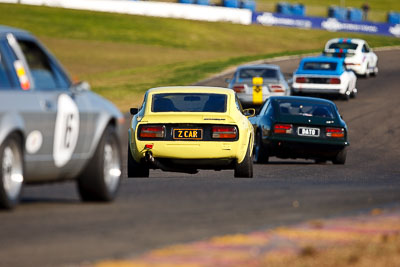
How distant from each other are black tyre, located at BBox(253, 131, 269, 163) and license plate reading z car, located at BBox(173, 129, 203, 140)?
507 cm

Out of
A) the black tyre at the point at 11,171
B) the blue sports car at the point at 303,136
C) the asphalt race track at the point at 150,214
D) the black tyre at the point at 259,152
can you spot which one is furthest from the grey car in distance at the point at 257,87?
the black tyre at the point at 11,171

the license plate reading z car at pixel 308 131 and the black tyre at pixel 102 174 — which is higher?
the black tyre at pixel 102 174

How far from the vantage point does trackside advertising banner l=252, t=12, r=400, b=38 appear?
7088 cm

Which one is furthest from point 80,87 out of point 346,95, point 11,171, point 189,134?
point 346,95

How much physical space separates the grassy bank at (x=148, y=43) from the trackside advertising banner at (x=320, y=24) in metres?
1.35

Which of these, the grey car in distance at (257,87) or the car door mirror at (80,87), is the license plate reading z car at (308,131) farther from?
the grey car in distance at (257,87)

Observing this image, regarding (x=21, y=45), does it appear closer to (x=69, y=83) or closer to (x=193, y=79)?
(x=69, y=83)

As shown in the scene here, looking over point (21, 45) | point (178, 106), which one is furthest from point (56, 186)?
point (178, 106)

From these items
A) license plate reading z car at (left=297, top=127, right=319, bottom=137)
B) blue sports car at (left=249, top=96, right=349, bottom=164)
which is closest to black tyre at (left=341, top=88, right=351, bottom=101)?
blue sports car at (left=249, top=96, right=349, bottom=164)

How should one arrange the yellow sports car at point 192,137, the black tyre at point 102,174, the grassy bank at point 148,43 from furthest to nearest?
1. the grassy bank at point 148,43
2. the yellow sports car at point 192,137
3. the black tyre at point 102,174

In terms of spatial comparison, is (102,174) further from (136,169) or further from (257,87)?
(257,87)

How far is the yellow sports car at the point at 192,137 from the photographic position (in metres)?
15.5

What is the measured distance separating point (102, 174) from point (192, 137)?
233 inches

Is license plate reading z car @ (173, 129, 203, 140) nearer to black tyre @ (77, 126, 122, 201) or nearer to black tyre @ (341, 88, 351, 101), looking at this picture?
black tyre @ (77, 126, 122, 201)
